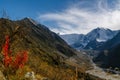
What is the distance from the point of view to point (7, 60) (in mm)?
16516

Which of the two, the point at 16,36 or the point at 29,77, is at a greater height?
the point at 16,36

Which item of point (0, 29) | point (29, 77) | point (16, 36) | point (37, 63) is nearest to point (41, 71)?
point (37, 63)

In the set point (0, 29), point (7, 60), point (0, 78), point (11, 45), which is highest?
point (0, 29)

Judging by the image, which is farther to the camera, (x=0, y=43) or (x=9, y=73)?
(x=0, y=43)

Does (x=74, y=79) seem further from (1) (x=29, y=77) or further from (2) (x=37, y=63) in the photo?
(2) (x=37, y=63)

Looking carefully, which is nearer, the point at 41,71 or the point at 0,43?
the point at 0,43

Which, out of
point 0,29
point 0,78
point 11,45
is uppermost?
point 0,29

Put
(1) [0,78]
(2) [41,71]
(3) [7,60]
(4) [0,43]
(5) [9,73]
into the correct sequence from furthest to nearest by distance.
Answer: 1. (2) [41,71]
2. (4) [0,43]
3. (5) [9,73]
4. (3) [7,60]
5. (1) [0,78]

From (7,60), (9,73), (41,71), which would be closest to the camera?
(7,60)

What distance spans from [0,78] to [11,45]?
7774 millimetres

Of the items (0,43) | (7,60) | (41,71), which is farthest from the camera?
(41,71)

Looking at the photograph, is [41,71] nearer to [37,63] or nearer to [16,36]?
[37,63]

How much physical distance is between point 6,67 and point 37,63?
24.6m

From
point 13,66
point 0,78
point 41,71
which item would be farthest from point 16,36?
point 41,71
